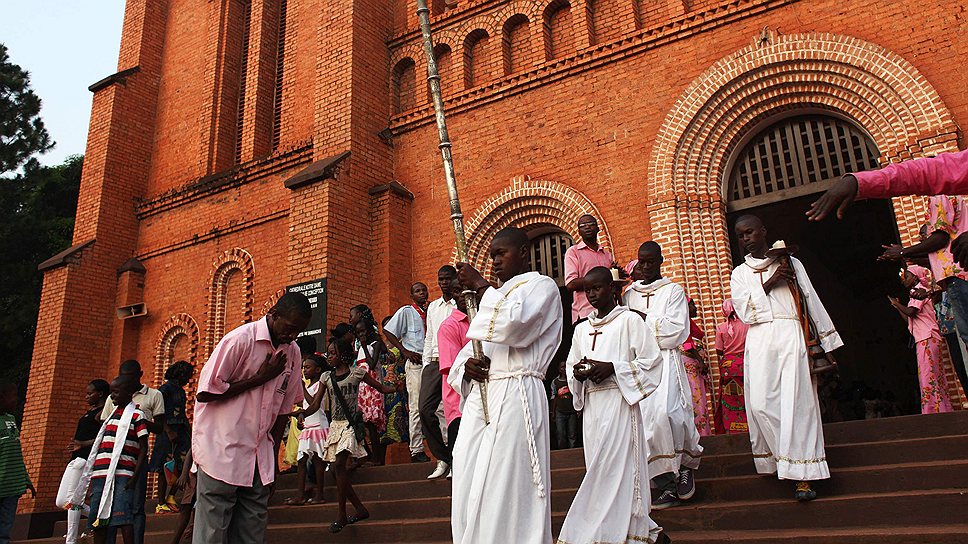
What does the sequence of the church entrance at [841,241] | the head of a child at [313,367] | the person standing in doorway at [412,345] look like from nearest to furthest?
the head of a child at [313,367] < the person standing in doorway at [412,345] < the church entrance at [841,241]

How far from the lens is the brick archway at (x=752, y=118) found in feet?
26.4

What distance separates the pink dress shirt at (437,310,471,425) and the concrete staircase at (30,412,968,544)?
1.03m

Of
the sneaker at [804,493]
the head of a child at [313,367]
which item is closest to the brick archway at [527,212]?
the head of a child at [313,367]

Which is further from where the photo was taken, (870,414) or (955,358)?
(870,414)

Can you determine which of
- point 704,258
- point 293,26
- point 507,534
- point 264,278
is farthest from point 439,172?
point 507,534

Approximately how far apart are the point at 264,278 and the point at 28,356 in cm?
1259

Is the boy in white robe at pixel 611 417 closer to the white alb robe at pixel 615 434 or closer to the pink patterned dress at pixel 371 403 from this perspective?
the white alb robe at pixel 615 434

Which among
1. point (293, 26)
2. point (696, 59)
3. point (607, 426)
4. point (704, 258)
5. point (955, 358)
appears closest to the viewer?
point (607, 426)

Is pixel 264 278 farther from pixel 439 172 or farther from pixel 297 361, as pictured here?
pixel 297 361

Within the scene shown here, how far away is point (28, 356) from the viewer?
67.6ft

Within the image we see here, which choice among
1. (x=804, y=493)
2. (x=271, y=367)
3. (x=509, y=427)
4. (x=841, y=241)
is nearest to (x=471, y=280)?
(x=509, y=427)

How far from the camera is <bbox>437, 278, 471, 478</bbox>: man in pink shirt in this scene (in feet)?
18.5

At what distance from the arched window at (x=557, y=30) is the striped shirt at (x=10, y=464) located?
8635 mm

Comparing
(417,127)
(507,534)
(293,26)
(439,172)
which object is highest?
(293,26)
